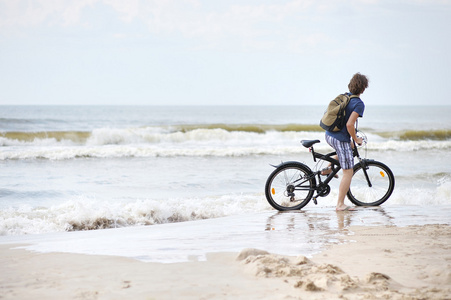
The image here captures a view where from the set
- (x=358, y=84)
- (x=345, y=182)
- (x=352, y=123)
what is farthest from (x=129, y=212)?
(x=358, y=84)

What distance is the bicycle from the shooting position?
6.85 metres

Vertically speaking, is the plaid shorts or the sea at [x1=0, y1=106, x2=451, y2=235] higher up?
the plaid shorts

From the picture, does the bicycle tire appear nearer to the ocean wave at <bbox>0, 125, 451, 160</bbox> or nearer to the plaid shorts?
the plaid shorts

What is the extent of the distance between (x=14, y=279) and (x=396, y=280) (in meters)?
2.80

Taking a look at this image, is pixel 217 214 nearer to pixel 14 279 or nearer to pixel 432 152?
pixel 14 279

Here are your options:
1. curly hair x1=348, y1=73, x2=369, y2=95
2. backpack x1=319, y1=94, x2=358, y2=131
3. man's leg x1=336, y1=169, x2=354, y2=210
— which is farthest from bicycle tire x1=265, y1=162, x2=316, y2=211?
curly hair x1=348, y1=73, x2=369, y2=95

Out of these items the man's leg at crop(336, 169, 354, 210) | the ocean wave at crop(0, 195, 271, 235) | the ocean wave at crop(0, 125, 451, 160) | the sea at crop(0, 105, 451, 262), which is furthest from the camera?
the ocean wave at crop(0, 125, 451, 160)

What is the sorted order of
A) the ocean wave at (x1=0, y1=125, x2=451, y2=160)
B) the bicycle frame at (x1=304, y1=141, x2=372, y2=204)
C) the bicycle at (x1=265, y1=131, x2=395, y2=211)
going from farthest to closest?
1. the ocean wave at (x1=0, y1=125, x2=451, y2=160)
2. the bicycle at (x1=265, y1=131, x2=395, y2=211)
3. the bicycle frame at (x1=304, y1=141, x2=372, y2=204)

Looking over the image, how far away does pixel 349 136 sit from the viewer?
639 cm

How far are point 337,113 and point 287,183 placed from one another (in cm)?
141

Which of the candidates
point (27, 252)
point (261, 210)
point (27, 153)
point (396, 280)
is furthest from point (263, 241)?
point (27, 153)

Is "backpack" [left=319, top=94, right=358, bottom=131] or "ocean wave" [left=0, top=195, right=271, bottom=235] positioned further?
"ocean wave" [left=0, top=195, right=271, bottom=235]

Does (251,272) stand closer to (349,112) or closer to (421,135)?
(349,112)

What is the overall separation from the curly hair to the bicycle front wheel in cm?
145
